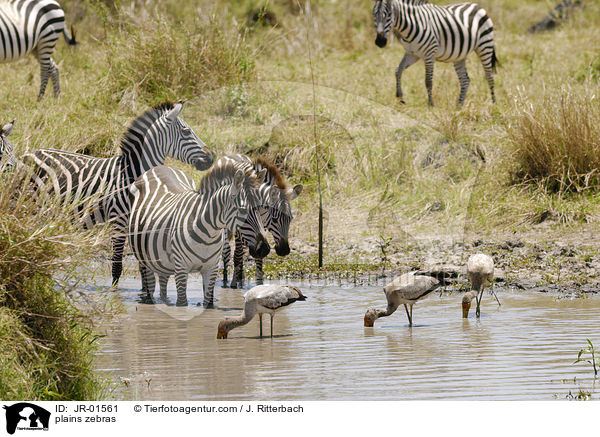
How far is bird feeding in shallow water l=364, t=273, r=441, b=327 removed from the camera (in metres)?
6.67

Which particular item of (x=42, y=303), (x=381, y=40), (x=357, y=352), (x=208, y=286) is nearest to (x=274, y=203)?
(x=208, y=286)

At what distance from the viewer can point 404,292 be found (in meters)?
6.70

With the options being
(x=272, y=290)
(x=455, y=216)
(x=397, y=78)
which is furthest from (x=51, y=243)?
(x=397, y=78)

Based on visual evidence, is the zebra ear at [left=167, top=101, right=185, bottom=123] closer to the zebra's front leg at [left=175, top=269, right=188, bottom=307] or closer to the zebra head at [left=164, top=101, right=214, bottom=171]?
the zebra head at [left=164, top=101, right=214, bottom=171]

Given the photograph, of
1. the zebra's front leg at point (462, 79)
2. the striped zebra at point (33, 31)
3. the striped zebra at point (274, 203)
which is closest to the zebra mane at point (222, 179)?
the striped zebra at point (274, 203)

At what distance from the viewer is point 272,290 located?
6.34 m

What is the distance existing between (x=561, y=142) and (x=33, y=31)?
7.15m

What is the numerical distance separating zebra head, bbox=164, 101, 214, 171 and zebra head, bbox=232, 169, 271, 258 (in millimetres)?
1299

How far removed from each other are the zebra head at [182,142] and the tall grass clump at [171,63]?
3234mm

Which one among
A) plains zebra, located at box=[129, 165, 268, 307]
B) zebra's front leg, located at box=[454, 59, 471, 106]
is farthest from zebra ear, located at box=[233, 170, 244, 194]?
zebra's front leg, located at box=[454, 59, 471, 106]

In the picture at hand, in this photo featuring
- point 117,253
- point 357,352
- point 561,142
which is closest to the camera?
point 357,352

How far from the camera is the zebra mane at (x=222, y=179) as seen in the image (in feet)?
23.9

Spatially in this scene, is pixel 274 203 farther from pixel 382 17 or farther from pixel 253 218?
pixel 382 17
